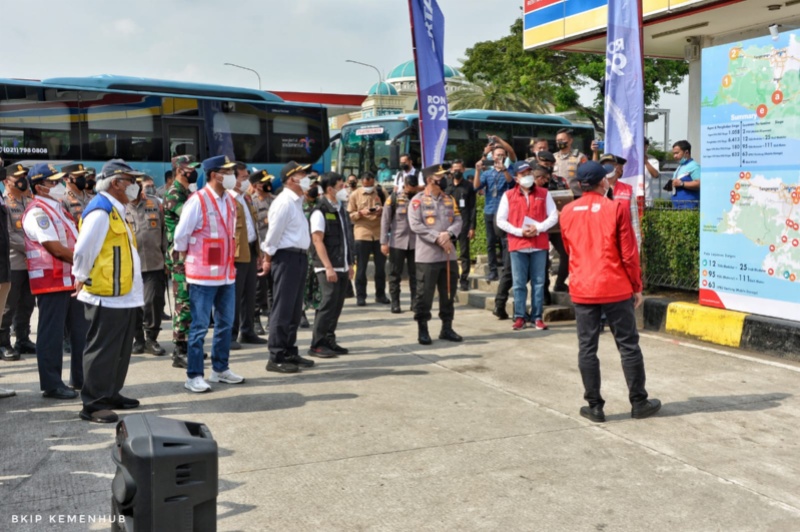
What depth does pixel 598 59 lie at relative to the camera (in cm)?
3148

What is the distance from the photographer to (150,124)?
702 inches

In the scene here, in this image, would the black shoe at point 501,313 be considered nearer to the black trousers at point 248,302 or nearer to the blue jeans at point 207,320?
the black trousers at point 248,302

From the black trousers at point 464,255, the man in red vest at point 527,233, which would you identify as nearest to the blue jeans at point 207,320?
the man in red vest at point 527,233

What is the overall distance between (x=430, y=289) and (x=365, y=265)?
348 centimetres

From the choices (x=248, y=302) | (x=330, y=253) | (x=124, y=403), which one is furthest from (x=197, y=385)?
(x=248, y=302)

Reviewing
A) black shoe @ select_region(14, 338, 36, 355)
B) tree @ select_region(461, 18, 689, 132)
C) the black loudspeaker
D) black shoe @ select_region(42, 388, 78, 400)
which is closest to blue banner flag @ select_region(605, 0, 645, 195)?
black shoe @ select_region(42, 388, 78, 400)

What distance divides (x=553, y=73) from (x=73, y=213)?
88.9 feet

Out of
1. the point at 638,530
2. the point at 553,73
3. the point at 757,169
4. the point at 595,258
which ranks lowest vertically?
the point at 638,530

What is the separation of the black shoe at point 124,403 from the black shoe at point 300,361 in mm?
1693

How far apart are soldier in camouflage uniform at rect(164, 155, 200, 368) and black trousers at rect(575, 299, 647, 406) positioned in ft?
11.6

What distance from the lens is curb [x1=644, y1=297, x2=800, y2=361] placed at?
7.70 m

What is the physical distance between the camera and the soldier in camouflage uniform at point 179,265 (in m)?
7.57

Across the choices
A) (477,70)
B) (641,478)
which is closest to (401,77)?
(477,70)

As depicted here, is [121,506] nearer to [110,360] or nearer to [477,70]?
[110,360]
